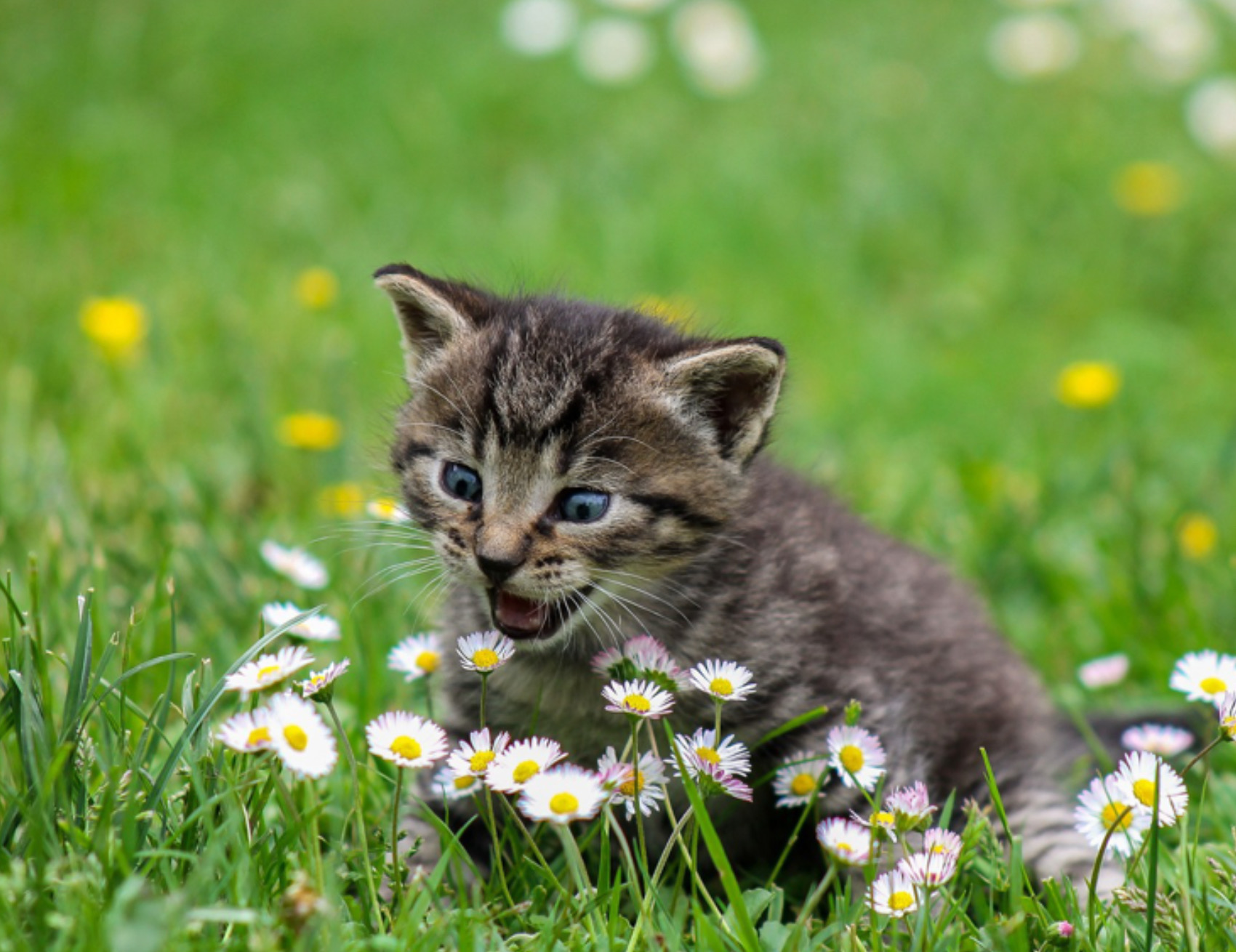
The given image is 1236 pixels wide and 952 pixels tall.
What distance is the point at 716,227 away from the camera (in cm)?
769

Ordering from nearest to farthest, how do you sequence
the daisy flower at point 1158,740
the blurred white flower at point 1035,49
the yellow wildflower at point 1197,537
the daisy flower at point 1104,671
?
the daisy flower at point 1158,740 < the daisy flower at point 1104,671 < the yellow wildflower at point 1197,537 < the blurred white flower at point 1035,49

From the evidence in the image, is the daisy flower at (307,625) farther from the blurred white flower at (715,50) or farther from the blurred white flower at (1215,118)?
the blurred white flower at (1215,118)

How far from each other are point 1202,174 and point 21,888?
8.01m

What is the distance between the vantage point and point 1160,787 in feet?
8.78

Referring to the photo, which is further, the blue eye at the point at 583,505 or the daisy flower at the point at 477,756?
the blue eye at the point at 583,505

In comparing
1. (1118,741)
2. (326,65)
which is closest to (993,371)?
(1118,741)

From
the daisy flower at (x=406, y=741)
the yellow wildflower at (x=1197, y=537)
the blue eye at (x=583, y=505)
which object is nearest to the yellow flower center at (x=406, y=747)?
the daisy flower at (x=406, y=741)

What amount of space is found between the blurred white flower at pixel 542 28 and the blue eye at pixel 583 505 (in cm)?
704

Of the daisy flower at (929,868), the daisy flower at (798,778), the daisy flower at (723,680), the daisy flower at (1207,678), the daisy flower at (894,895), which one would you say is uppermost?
the daisy flower at (1207,678)

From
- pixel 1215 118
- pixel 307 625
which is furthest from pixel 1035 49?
pixel 307 625

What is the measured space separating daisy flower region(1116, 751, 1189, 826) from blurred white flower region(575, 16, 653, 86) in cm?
751

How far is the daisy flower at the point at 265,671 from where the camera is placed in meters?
2.57

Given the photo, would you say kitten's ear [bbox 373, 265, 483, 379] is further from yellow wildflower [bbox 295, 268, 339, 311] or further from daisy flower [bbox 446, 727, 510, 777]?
yellow wildflower [bbox 295, 268, 339, 311]

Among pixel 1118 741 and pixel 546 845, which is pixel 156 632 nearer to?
pixel 546 845
